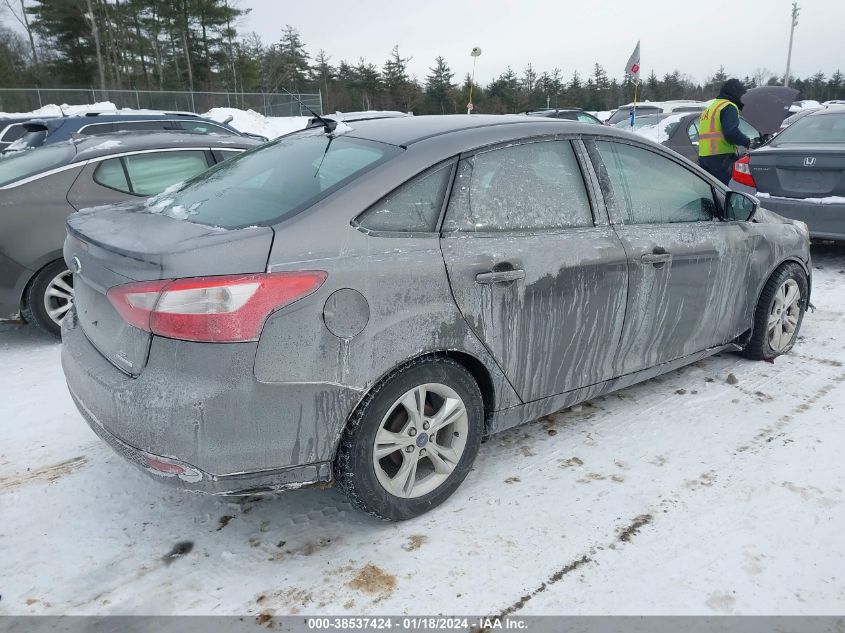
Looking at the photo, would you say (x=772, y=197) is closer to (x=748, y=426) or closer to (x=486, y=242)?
(x=748, y=426)

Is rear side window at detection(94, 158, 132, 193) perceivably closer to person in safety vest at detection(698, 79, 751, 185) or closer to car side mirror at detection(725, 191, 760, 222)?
car side mirror at detection(725, 191, 760, 222)

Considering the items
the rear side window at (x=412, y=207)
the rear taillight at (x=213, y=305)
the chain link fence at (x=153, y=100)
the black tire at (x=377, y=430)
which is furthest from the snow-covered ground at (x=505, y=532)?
the chain link fence at (x=153, y=100)

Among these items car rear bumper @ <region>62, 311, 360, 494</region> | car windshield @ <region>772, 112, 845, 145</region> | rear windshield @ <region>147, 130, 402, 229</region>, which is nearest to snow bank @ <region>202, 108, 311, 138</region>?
car windshield @ <region>772, 112, 845, 145</region>

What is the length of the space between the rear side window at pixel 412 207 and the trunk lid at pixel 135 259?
1.40 feet

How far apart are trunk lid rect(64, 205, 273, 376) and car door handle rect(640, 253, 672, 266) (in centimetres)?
193

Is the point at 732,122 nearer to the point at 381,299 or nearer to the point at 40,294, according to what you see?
the point at 381,299

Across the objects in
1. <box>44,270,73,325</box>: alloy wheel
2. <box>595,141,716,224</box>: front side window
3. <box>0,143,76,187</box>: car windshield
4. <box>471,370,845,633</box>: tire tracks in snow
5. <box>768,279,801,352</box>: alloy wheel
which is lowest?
<box>471,370,845,633</box>: tire tracks in snow

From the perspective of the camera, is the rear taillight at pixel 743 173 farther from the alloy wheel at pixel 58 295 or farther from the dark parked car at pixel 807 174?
the alloy wheel at pixel 58 295

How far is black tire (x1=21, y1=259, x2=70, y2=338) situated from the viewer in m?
4.64

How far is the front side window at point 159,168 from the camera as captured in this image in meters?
5.29

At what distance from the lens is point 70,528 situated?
105 inches

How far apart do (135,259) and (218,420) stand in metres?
0.64

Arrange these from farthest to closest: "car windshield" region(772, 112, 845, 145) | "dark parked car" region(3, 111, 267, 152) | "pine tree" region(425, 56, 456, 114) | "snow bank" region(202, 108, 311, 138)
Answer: "pine tree" region(425, 56, 456, 114) → "snow bank" region(202, 108, 311, 138) → "dark parked car" region(3, 111, 267, 152) → "car windshield" region(772, 112, 845, 145)

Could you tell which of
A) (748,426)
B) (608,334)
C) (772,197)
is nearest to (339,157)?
(608,334)
